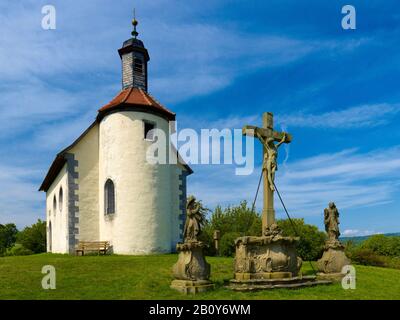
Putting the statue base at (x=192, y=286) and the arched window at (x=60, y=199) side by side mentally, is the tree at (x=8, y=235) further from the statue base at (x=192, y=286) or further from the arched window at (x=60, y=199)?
the statue base at (x=192, y=286)

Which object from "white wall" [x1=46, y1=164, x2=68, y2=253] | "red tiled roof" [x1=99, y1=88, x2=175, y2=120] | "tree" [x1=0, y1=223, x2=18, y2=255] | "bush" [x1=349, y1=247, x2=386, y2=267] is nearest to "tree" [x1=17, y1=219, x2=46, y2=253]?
"white wall" [x1=46, y1=164, x2=68, y2=253]

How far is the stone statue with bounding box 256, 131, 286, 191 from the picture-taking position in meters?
12.9

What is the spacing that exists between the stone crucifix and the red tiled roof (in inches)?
352

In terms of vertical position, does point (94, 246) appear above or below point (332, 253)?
below

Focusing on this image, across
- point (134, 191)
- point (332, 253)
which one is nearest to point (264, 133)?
point (332, 253)

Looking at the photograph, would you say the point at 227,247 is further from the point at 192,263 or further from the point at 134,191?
the point at 192,263

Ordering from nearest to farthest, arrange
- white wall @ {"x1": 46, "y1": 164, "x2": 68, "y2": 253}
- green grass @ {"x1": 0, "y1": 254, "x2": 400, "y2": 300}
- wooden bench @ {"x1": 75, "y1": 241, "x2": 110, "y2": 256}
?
green grass @ {"x1": 0, "y1": 254, "x2": 400, "y2": 300}, wooden bench @ {"x1": 75, "y1": 241, "x2": 110, "y2": 256}, white wall @ {"x1": 46, "y1": 164, "x2": 68, "y2": 253}

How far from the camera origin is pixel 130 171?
65.8 ft

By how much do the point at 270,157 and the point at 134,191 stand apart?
8992 millimetres

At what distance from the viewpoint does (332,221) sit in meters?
13.6

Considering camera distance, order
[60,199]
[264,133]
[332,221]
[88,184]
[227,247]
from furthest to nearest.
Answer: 1. [227,247]
2. [60,199]
3. [88,184]
4. [332,221]
5. [264,133]

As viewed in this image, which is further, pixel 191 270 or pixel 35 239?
pixel 35 239

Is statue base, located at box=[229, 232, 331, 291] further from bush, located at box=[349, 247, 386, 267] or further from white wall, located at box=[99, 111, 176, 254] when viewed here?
bush, located at box=[349, 247, 386, 267]
